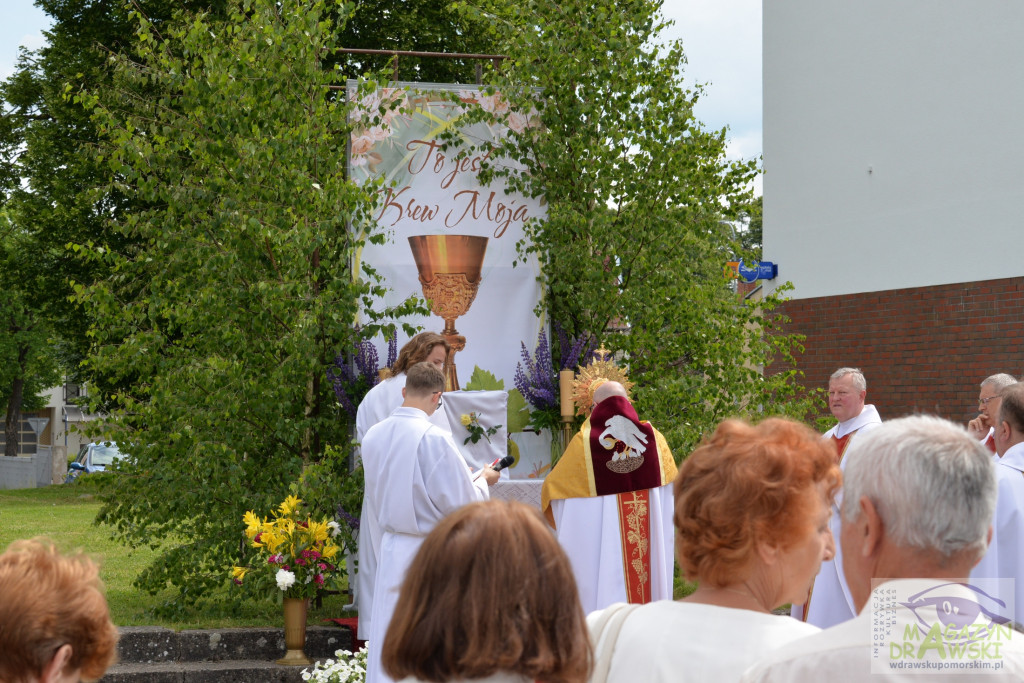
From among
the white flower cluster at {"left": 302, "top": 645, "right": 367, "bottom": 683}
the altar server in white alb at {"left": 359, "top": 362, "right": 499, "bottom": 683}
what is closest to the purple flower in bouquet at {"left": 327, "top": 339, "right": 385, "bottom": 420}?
the white flower cluster at {"left": 302, "top": 645, "right": 367, "bottom": 683}

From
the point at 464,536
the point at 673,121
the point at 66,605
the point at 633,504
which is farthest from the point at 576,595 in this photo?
the point at 673,121

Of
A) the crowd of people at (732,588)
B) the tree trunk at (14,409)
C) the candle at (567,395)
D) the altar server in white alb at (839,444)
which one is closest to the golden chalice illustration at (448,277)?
the candle at (567,395)

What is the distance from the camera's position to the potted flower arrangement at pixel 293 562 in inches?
288

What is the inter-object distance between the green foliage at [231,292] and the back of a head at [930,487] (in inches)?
259

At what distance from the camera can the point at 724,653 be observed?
83.5 inches

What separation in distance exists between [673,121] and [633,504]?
3.83 m

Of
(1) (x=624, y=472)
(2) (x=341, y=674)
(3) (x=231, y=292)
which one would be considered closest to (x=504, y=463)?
(1) (x=624, y=472)

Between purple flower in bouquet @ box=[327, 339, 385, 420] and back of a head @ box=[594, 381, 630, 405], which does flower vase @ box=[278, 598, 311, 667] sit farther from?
back of a head @ box=[594, 381, 630, 405]

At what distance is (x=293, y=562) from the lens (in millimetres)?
7461

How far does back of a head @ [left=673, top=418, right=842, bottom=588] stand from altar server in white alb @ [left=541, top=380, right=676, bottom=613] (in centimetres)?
457

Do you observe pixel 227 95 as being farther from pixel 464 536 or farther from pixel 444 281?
pixel 464 536

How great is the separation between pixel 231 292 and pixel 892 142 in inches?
332

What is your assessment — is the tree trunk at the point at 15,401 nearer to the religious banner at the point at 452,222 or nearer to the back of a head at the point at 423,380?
the religious banner at the point at 452,222

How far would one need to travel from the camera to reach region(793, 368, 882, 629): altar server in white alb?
20.8 feet
